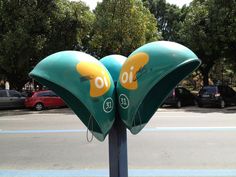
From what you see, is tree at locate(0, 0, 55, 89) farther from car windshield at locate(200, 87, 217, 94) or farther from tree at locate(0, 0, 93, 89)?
car windshield at locate(200, 87, 217, 94)

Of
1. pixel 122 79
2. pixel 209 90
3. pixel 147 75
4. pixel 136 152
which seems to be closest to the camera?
pixel 147 75

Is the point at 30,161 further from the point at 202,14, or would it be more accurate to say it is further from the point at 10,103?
the point at 202,14

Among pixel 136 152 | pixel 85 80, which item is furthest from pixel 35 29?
pixel 85 80

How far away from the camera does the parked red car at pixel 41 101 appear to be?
23.6 m

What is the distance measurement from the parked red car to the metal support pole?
20856 millimetres

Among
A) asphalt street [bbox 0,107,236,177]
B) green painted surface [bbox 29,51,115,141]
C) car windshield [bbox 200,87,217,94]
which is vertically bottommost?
car windshield [bbox 200,87,217,94]

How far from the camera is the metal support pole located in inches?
124

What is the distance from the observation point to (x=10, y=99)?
2428 centimetres

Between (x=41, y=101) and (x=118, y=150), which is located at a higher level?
(x=118, y=150)

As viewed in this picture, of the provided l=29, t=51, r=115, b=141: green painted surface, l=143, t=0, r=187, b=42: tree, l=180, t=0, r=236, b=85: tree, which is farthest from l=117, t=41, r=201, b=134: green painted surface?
l=143, t=0, r=187, b=42: tree

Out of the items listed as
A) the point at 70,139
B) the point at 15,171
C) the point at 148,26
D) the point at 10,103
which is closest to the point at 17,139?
the point at 70,139

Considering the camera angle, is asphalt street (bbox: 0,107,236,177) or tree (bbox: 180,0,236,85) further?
tree (bbox: 180,0,236,85)

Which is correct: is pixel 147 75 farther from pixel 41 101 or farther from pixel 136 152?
pixel 41 101

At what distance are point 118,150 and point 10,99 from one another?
73.0ft
